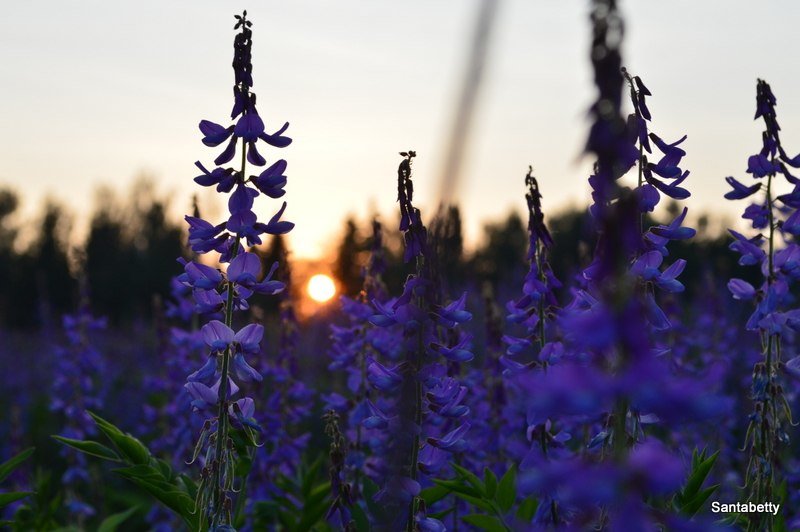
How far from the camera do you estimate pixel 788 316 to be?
11.0ft

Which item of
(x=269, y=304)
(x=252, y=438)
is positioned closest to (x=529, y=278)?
(x=252, y=438)

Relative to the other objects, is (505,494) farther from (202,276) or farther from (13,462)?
(13,462)

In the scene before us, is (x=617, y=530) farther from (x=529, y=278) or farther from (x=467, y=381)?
(x=467, y=381)

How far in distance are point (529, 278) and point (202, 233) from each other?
4.57 ft

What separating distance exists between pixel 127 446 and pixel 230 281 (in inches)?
28.4

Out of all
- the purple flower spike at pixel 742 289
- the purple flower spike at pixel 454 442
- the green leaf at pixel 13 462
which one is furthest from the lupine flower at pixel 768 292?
the green leaf at pixel 13 462

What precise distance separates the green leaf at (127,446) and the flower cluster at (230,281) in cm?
31

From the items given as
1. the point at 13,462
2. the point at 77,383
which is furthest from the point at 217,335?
the point at 77,383

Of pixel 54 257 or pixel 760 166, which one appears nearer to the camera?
pixel 760 166

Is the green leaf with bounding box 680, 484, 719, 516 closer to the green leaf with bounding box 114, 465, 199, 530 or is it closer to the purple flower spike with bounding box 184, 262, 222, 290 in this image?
the green leaf with bounding box 114, 465, 199, 530

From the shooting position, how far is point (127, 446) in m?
2.84

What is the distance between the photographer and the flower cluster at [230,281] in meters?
2.52

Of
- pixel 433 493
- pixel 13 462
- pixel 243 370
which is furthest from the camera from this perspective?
pixel 13 462

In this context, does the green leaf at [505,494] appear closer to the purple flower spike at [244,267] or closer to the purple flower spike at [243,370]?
the purple flower spike at [243,370]
